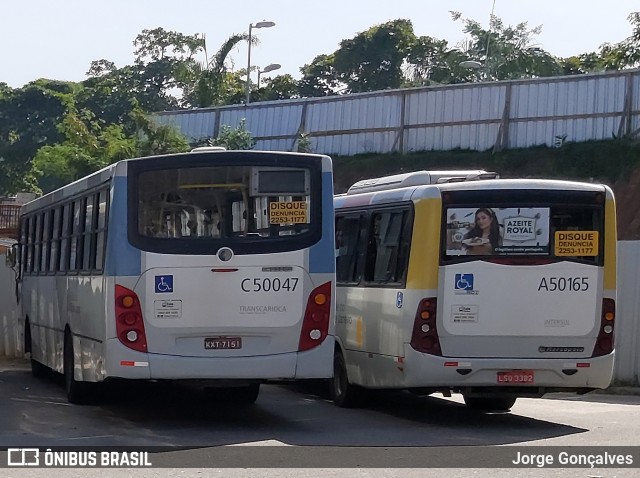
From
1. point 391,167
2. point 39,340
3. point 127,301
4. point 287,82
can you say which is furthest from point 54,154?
point 287,82

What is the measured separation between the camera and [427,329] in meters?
13.5

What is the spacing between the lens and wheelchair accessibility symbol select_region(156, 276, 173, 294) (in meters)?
12.9

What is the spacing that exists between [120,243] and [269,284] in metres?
1.57

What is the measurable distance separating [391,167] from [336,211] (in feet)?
101

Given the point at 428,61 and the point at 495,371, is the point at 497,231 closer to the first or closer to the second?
the point at 495,371

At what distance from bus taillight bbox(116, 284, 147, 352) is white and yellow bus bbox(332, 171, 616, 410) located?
2.85 m

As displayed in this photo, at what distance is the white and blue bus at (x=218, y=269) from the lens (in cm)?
1290

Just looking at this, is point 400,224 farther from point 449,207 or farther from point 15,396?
point 15,396

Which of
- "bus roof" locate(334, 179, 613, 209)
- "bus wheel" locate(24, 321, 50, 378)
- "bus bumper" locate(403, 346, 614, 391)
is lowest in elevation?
"bus wheel" locate(24, 321, 50, 378)

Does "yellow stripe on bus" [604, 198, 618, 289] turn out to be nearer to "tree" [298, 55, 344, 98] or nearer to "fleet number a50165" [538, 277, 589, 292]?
"fleet number a50165" [538, 277, 589, 292]

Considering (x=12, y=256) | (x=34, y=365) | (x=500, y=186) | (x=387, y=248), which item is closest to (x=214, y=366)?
(x=387, y=248)

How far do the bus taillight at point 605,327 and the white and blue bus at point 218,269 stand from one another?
9.43ft

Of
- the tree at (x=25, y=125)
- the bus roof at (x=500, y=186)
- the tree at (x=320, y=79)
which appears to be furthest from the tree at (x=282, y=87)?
the bus roof at (x=500, y=186)

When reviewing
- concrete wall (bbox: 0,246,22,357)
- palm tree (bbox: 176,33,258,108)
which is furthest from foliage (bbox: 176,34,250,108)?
concrete wall (bbox: 0,246,22,357)
